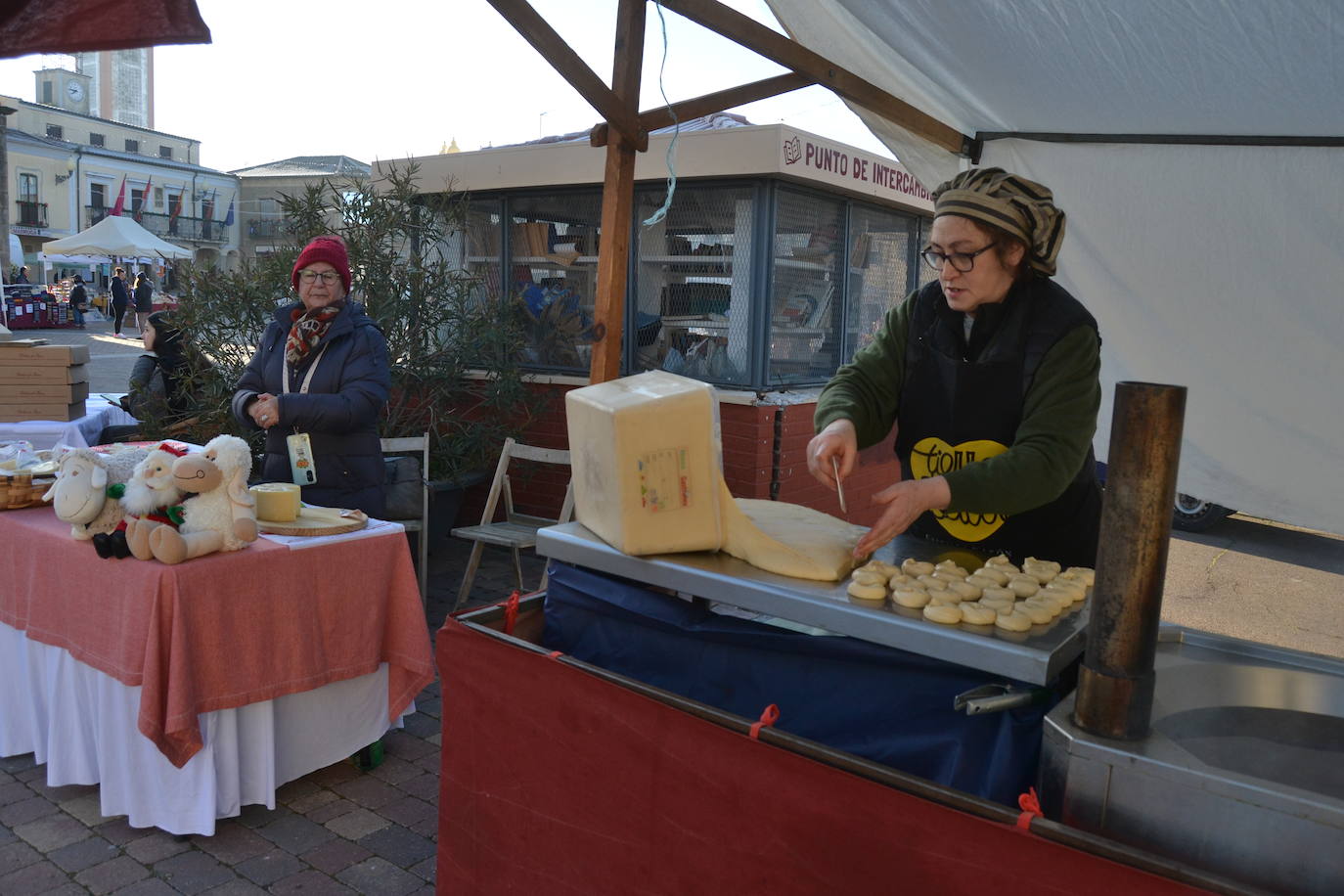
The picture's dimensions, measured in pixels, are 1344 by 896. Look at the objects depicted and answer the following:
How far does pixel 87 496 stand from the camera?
294cm

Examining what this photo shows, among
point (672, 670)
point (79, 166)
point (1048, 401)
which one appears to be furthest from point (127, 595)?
point (79, 166)

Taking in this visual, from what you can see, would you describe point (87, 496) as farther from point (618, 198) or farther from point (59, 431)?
point (59, 431)

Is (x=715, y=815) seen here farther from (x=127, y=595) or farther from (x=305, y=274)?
(x=305, y=274)

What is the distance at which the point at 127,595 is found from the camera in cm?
279

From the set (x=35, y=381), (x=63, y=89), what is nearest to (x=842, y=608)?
(x=35, y=381)

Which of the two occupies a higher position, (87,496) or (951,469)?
(951,469)

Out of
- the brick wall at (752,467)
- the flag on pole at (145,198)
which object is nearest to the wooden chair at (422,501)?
the brick wall at (752,467)

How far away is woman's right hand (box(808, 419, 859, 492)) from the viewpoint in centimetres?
198

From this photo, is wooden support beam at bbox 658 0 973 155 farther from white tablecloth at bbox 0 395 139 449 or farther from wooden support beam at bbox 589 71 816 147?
white tablecloth at bbox 0 395 139 449

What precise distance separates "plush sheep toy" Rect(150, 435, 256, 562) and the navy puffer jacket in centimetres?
83

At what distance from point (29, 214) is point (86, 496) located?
1758 inches

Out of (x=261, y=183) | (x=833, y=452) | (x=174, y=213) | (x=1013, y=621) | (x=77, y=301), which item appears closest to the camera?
(x=1013, y=621)

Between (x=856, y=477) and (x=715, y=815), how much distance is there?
543 centimetres

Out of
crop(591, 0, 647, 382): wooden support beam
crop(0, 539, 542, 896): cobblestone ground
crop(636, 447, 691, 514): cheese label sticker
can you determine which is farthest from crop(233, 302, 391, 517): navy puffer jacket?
crop(636, 447, 691, 514): cheese label sticker
